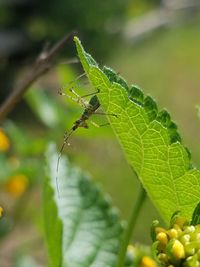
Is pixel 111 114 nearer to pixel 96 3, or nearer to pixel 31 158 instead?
pixel 31 158

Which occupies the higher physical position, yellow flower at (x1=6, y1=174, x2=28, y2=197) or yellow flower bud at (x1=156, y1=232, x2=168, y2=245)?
yellow flower at (x1=6, y1=174, x2=28, y2=197)

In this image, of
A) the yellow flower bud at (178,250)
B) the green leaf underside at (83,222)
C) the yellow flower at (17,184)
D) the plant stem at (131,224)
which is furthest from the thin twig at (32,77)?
the yellow flower at (17,184)

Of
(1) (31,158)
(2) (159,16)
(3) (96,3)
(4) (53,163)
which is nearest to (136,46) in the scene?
(2) (159,16)

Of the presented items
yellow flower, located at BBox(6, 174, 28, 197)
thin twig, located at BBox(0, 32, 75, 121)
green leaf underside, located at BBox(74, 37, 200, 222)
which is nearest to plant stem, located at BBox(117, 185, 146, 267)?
green leaf underside, located at BBox(74, 37, 200, 222)

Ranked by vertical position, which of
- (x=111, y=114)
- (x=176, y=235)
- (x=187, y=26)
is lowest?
(x=176, y=235)

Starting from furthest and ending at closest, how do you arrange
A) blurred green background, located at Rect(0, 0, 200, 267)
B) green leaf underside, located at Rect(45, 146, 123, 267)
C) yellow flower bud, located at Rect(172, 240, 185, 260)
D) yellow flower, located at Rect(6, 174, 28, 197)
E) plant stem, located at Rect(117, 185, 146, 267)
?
blurred green background, located at Rect(0, 0, 200, 267) → yellow flower, located at Rect(6, 174, 28, 197) → green leaf underside, located at Rect(45, 146, 123, 267) → plant stem, located at Rect(117, 185, 146, 267) → yellow flower bud, located at Rect(172, 240, 185, 260)

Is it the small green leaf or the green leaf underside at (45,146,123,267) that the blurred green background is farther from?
the small green leaf

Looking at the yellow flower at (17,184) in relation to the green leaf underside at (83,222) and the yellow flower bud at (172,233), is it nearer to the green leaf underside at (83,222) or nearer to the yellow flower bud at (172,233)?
the green leaf underside at (83,222)
